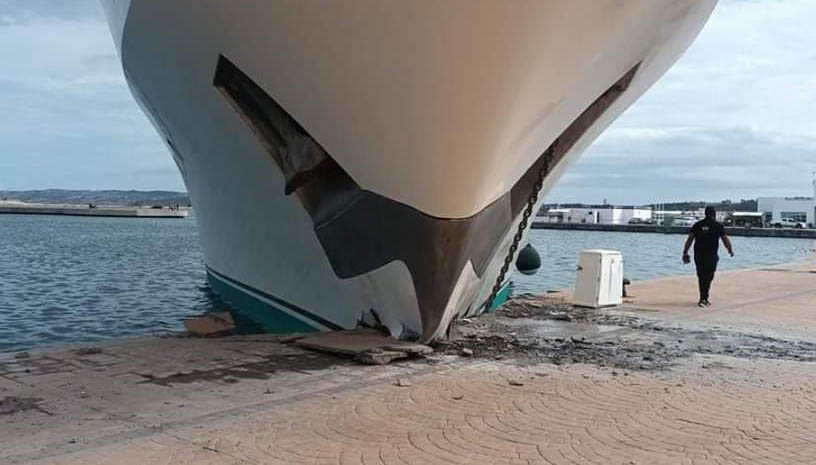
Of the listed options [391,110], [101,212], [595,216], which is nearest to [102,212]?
[101,212]

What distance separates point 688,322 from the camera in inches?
368

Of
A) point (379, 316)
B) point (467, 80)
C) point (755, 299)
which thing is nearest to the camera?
point (467, 80)

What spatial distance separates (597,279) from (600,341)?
284 cm

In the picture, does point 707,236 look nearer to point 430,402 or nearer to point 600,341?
point 600,341

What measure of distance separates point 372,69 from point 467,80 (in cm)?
63

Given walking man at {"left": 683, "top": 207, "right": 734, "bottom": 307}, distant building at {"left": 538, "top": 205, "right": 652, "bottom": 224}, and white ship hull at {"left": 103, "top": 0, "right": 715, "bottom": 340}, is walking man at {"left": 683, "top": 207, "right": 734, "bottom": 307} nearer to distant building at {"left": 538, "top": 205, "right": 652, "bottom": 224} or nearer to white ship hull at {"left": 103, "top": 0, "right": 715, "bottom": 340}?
white ship hull at {"left": 103, "top": 0, "right": 715, "bottom": 340}

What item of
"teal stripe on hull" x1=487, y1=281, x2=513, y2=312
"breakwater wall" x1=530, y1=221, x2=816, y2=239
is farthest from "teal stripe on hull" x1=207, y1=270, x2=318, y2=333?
"breakwater wall" x1=530, y1=221, x2=816, y2=239

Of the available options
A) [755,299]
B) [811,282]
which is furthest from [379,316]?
[811,282]

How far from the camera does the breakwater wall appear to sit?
7425 cm

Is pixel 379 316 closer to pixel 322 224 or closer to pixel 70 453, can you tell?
pixel 322 224

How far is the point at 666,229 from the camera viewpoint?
85.9m

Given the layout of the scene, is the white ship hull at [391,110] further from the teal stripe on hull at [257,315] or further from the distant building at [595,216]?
the distant building at [595,216]

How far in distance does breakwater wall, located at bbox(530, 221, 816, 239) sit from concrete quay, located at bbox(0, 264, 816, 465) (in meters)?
60.8

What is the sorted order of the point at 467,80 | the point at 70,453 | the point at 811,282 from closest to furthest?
the point at 70,453, the point at 467,80, the point at 811,282
